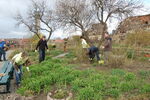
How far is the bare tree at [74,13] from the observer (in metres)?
11.7

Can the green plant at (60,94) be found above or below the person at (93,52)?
below

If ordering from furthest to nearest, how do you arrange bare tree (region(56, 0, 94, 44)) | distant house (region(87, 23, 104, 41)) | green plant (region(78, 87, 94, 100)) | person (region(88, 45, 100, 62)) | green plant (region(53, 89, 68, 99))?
distant house (region(87, 23, 104, 41))
bare tree (region(56, 0, 94, 44))
person (region(88, 45, 100, 62))
green plant (region(53, 89, 68, 99))
green plant (region(78, 87, 94, 100))

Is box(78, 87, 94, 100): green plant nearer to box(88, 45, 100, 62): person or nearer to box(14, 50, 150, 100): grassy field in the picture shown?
box(14, 50, 150, 100): grassy field

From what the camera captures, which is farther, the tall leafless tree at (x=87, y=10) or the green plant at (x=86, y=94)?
the tall leafless tree at (x=87, y=10)

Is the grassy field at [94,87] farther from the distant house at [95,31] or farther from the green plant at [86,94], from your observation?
the distant house at [95,31]

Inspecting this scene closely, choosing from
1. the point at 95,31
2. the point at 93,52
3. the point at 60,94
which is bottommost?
the point at 60,94

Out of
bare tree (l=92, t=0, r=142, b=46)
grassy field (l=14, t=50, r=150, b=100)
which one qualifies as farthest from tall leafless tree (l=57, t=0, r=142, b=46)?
grassy field (l=14, t=50, r=150, b=100)

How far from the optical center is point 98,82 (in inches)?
171

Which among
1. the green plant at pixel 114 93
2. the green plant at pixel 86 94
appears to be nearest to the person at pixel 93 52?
the green plant at pixel 114 93

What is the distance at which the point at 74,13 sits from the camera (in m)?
11.8

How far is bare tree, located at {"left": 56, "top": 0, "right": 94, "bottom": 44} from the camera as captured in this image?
1174 cm

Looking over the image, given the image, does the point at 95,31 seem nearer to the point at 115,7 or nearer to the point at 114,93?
the point at 115,7

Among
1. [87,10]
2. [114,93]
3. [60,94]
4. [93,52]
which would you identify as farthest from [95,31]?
[60,94]

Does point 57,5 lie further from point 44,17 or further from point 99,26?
point 44,17
